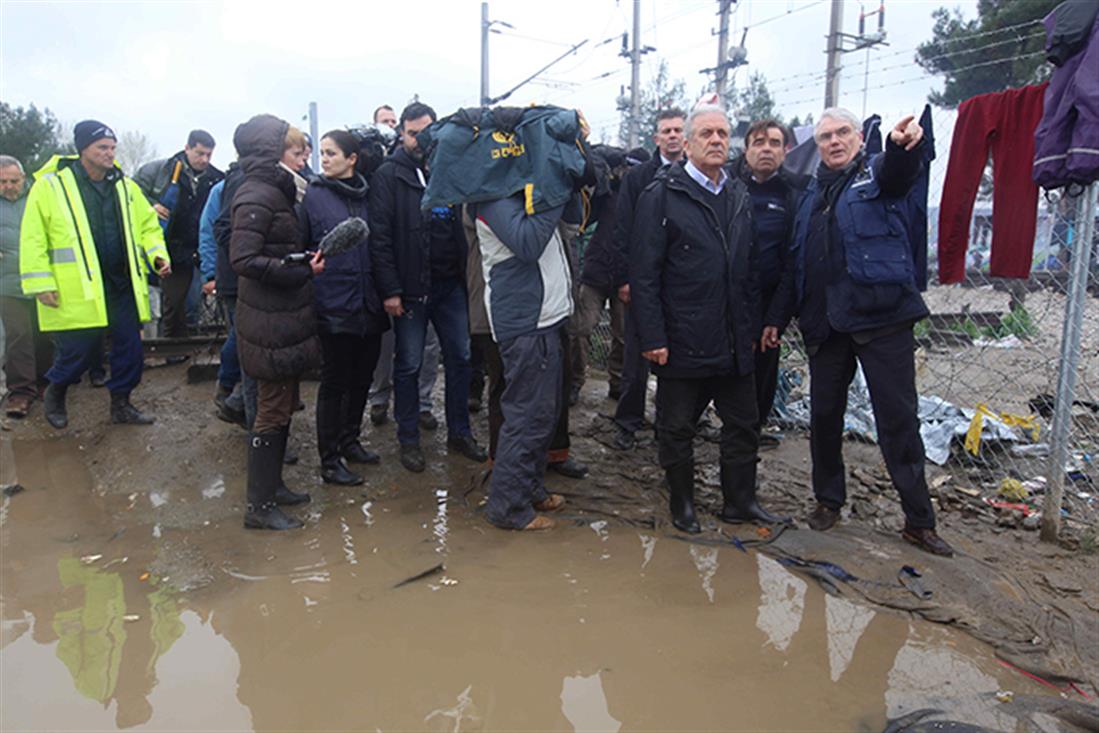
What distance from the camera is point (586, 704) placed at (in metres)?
2.38

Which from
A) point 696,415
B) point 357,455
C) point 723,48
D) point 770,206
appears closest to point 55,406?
point 357,455

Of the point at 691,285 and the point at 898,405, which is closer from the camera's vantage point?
the point at 898,405

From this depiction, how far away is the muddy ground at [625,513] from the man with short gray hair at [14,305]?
25 centimetres

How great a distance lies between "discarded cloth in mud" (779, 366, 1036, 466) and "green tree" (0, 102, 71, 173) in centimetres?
2940

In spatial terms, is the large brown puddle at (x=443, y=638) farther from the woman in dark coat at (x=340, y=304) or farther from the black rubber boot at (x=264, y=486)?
the woman in dark coat at (x=340, y=304)

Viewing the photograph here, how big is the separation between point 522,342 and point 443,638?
1420 mm

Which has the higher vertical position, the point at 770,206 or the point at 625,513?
the point at 770,206

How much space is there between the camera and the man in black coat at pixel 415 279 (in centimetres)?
423

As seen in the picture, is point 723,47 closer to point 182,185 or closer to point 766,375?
point 182,185

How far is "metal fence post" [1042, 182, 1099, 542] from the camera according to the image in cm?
329

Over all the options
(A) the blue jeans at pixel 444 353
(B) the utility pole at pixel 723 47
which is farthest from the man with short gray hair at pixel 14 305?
(B) the utility pole at pixel 723 47

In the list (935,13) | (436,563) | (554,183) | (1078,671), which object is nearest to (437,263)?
(554,183)

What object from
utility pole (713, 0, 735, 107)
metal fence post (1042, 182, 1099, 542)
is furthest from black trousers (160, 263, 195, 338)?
utility pole (713, 0, 735, 107)

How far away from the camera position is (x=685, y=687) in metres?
2.45
